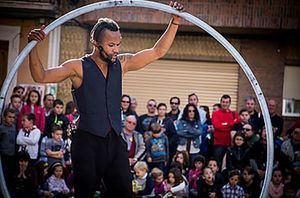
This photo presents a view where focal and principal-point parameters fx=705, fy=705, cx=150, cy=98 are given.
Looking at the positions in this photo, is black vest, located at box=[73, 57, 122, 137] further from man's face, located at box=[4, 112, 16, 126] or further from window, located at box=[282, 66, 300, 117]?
window, located at box=[282, 66, 300, 117]

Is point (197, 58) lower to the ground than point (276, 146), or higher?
higher

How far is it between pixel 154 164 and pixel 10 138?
2100 mm

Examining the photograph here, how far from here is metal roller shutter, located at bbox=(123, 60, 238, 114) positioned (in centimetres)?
1452

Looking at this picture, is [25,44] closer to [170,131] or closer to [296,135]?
[170,131]

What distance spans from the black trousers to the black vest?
7cm

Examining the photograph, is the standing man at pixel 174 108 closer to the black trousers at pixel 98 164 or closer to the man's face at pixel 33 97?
the man's face at pixel 33 97

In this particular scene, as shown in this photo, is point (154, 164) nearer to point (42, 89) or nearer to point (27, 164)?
point (27, 164)

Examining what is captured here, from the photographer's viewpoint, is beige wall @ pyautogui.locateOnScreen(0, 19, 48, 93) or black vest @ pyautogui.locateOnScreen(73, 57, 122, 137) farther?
beige wall @ pyautogui.locateOnScreen(0, 19, 48, 93)

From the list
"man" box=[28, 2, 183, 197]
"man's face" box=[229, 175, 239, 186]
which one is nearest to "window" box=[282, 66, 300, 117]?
"man's face" box=[229, 175, 239, 186]

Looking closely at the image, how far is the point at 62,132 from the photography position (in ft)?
33.5

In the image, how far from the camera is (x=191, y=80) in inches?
574

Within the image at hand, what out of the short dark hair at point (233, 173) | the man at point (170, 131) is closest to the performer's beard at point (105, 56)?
the short dark hair at point (233, 173)

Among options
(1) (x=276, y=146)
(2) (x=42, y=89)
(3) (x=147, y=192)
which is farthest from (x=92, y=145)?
(2) (x=42, y=89)

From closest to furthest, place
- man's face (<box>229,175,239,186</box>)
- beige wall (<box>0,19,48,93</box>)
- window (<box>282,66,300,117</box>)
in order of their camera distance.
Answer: man's face (<box>229,175,239,186</box>) < beige wall (<box>0,19,48,93</box>) < window (<box>282,66,300,117</box>)
